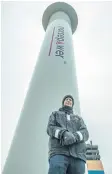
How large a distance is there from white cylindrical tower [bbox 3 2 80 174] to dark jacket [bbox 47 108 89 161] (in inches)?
63.0

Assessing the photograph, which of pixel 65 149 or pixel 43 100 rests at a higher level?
pixel 43 100

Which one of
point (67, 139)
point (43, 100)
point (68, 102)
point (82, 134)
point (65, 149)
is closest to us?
point (67, 139)

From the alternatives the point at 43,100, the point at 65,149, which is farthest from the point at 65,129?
A: the point at 43,100

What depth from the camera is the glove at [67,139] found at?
3328mm

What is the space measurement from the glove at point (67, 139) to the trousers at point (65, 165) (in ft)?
0.72

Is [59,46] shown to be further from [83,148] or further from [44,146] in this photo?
[83,148]

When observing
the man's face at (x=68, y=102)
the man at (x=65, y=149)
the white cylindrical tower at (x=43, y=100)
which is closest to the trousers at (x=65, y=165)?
the man at (x=65, y=149)

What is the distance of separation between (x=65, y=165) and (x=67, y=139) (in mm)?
391

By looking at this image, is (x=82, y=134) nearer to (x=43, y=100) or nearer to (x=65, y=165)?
(x=65, y=165)

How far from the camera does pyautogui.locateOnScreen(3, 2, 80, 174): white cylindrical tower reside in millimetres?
5043

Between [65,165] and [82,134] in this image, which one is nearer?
[65,165]

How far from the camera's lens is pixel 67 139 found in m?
3.32

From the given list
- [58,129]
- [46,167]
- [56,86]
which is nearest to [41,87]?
[56,86]

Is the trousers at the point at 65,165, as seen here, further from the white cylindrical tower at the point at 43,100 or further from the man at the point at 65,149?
the white cylindrical tower at the point at 43,100
